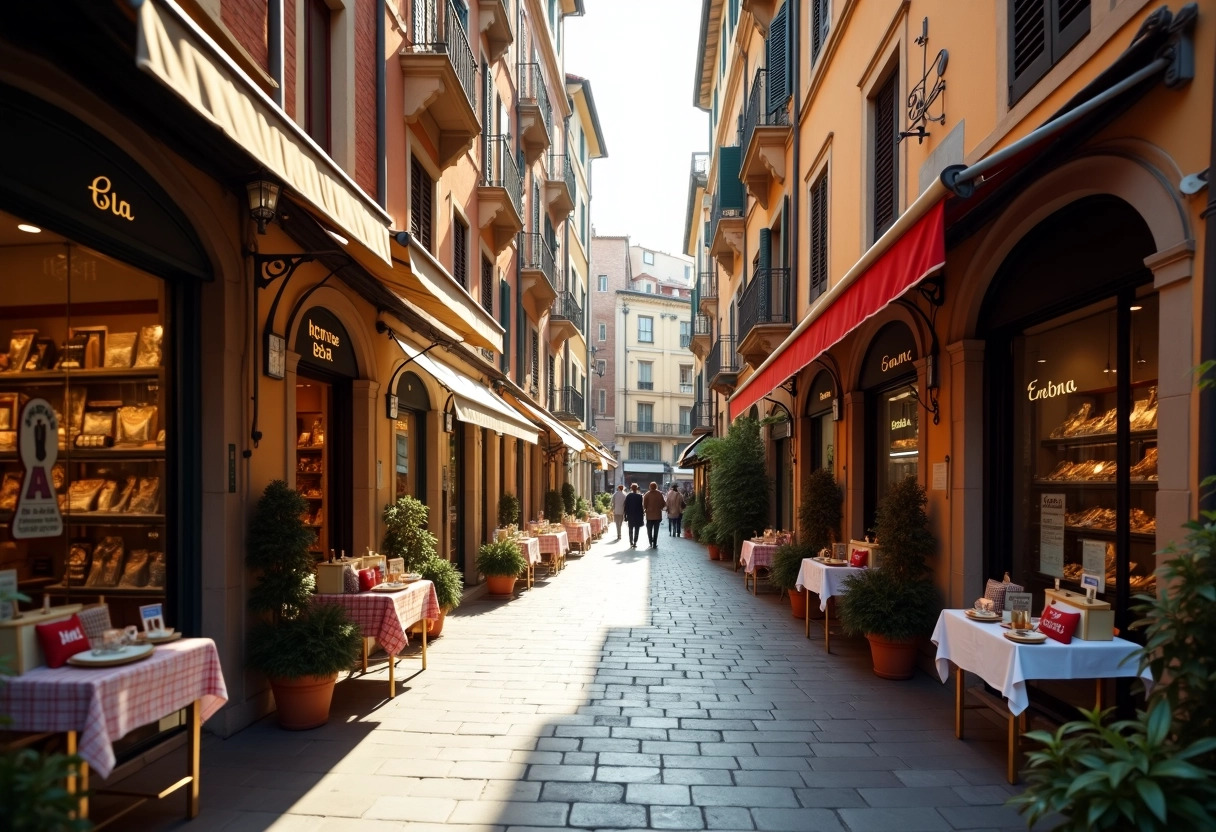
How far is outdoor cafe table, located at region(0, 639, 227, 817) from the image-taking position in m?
3.41

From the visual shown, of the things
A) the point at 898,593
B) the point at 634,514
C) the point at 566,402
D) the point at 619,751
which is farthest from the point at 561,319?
the point at 619,751

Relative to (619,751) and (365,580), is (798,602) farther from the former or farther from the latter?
(365,580)

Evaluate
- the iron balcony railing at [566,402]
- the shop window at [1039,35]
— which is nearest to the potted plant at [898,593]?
the shop window at [1039,35]

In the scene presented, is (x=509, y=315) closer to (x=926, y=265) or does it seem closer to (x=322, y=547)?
(x=322, y=547)

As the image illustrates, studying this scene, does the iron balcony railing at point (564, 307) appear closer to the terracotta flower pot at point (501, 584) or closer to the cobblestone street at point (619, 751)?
the terracotta flower pot at point (501, 584)

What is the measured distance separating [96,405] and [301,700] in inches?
98.9

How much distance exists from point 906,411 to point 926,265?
4.50 meters

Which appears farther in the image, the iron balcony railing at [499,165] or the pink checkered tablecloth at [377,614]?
the iron balcony railing at [499,165]

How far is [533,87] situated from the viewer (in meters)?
18.8

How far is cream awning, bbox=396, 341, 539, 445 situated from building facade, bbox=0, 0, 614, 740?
7 centimetres

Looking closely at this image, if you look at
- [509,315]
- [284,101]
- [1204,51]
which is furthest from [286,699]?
[509,315]

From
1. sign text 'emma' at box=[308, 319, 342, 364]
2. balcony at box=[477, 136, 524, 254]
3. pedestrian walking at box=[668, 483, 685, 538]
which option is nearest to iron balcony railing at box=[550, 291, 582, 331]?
pedestrian walking at box=[668, 483, 685, 538]

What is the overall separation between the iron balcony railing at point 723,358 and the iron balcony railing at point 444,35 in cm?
992

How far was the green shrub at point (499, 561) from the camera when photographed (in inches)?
467
